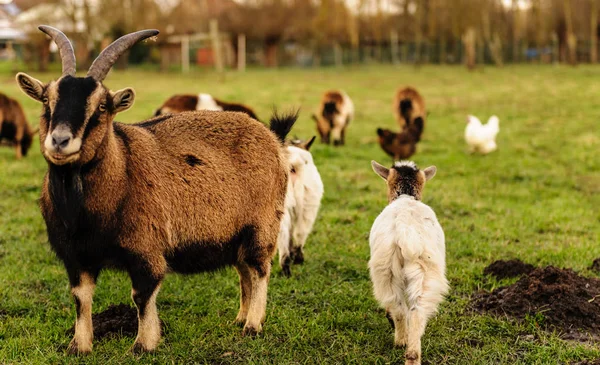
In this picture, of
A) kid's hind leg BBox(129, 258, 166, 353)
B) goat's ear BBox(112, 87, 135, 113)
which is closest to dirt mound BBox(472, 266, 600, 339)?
kid's hind leg BBox(129, 258, 166, 353)

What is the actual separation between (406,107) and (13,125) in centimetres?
814

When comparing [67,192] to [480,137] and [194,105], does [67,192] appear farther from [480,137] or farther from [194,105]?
[480,137]

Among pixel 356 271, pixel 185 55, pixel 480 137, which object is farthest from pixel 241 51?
pixel 356 271

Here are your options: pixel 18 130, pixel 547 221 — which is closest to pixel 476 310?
pixel 547 221

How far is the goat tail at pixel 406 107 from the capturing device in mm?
14695

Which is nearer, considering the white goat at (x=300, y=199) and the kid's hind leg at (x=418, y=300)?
the kid's hind leg at (x=418, y=300)

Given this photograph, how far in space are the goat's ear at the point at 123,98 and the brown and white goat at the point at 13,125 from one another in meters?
9.05

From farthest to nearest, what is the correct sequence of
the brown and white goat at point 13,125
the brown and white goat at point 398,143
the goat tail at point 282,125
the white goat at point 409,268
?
the brown and white goat at point 13,125
the brown and white goat at point 398,143
the goat tail at point 282,125
the white goat at point 409,268

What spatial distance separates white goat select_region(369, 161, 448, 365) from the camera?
14.2 ft

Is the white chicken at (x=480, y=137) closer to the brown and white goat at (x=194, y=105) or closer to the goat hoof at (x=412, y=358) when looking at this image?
the brown and white goat at (x=194, y=105)

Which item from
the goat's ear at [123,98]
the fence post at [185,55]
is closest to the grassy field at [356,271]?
the goat's ear at [123,98]

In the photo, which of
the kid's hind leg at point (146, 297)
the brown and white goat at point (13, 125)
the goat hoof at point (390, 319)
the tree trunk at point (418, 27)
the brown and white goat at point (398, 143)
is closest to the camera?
the kid's hind leg at point (146, 297)

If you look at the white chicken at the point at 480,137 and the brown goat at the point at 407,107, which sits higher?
the brown goat at the point at 407,107

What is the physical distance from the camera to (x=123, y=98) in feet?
14.0
